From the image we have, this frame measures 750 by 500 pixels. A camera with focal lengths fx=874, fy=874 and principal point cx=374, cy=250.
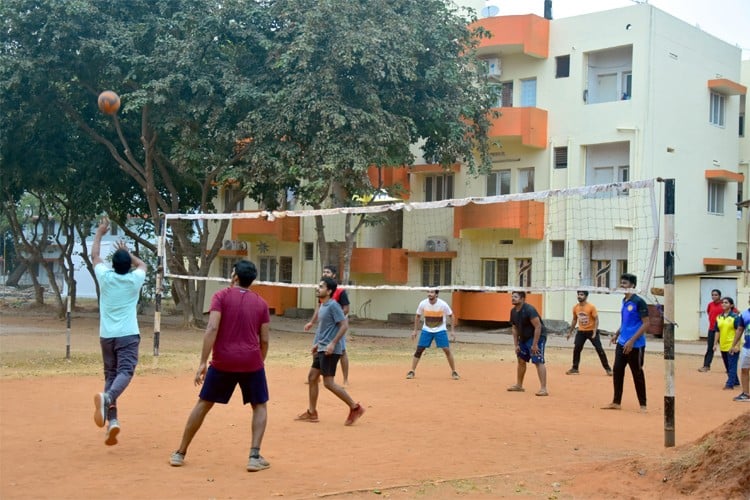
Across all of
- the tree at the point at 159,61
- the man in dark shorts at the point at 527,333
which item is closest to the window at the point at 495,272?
the tree at the point at 159,61

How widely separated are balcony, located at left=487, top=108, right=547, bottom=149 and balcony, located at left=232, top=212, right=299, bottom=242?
1129 cm

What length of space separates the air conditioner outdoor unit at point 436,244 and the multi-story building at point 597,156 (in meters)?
0.08

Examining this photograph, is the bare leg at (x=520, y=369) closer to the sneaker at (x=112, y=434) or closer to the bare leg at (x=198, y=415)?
the bare leg at (x=198, y=415)

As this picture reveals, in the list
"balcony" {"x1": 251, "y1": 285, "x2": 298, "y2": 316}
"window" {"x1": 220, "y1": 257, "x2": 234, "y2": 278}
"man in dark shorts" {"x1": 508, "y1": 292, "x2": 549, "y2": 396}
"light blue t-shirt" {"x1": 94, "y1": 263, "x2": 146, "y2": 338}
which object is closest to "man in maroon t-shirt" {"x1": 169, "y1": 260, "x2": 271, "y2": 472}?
"light blue t-shirt" {"x1": 94, "y1": 263, "x2": 146, "y2": 338}

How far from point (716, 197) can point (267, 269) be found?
20.2m

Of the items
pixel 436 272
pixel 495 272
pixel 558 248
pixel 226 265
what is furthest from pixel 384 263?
pixel 226 265

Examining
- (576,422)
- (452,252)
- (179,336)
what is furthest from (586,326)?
(452,252)

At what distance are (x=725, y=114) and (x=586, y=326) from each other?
60.6 feet

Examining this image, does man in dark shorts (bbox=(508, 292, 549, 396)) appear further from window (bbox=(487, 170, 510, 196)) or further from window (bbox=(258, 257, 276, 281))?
window (bbox=(258, 257, 276, 281))

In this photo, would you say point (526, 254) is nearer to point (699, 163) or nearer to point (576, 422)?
point (699, 163)

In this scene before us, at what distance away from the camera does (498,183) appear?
109 feet

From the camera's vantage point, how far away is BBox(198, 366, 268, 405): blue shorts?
795 cm

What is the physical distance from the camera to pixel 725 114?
1284 inches

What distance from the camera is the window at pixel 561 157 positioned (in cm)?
3117
